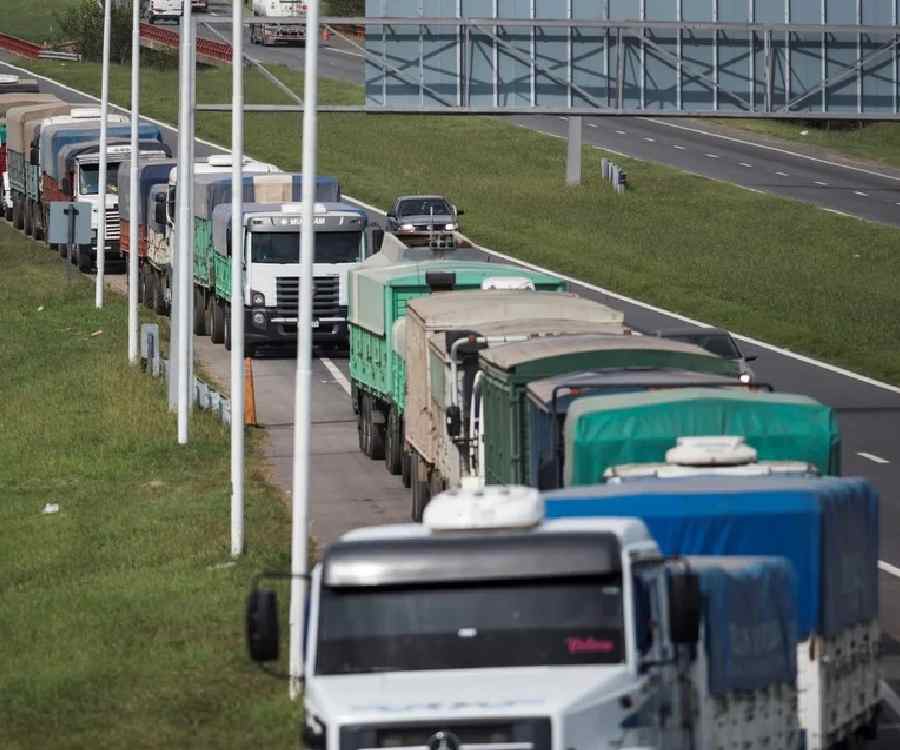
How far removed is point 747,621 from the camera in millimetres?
14727

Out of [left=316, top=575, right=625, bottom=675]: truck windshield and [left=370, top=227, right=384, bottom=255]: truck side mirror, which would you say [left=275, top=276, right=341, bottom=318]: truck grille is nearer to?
[left=370, top=227, right=384, bottom=255]: truck side mirror

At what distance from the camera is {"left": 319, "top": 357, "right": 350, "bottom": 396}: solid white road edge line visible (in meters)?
43.0

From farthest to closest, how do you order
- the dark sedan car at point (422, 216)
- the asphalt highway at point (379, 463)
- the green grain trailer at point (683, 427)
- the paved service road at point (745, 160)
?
the paved service road at point (745, 160) < the dark sedan car at point (422, 216) < the asphalt highway at point (379, 463) < the green grain trailer at point (683, 427)

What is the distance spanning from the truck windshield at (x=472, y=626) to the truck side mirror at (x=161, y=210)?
4069 centimetres

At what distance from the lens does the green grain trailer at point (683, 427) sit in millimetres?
18891

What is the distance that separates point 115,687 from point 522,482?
184 inches

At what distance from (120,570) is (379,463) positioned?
937 cm

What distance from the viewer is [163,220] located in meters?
53.0

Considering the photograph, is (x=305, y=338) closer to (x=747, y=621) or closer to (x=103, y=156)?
(x=747, y=621)

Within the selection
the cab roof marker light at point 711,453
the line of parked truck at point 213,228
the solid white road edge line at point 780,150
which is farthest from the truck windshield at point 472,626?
the solid white road edge line at point 780,150

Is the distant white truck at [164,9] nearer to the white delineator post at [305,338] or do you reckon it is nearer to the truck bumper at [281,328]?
the truck bumper at [281,328]

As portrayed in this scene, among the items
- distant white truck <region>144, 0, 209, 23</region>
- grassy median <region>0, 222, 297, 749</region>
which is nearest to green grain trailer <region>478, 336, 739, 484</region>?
grassy median <region>0, 222, 297, 749</region>

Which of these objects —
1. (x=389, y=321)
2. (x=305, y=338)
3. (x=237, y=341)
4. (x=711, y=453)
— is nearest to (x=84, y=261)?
(x=389, y=321)

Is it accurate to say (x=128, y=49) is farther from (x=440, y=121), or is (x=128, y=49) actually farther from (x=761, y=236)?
(x=761, y=236)
